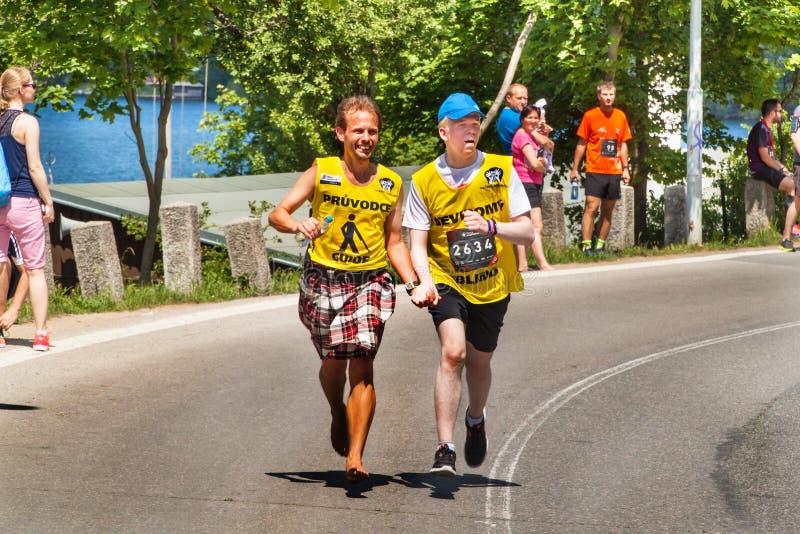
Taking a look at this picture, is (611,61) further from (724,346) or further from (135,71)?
(724,346)

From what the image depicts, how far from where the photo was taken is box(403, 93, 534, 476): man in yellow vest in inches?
253

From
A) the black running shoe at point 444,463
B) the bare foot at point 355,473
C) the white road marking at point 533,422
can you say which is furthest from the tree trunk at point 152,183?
the black running shoe at point 444,463

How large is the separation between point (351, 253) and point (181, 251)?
663cm

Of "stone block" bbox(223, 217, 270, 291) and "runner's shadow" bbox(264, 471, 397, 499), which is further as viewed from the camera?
"stone block" bbox(223, 217, 270, 291)

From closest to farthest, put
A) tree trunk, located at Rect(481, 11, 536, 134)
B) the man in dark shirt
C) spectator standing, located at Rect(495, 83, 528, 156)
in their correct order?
spectator standing, located at Rect(495, 83, 528, 156), the man in dark shirt, tree trunk, located at Rect(481, 11, 536, 134)

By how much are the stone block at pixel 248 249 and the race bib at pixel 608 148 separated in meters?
4.26

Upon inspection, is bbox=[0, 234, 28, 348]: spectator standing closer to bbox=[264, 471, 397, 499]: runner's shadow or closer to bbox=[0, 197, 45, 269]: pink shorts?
bbox=[0, 197, 45, 269]: pink shorts

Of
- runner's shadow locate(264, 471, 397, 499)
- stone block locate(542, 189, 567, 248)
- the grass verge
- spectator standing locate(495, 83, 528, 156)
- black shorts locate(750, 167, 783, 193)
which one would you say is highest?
spectator standing locate(495, 83, 528, 156)

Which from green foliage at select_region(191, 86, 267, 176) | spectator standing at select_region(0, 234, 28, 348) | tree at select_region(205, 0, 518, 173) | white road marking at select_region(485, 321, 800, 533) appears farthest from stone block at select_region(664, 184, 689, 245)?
green foliage at select_region(191, 86, 267, 176)

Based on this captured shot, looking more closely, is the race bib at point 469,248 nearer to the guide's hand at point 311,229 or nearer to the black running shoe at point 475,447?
the guide's hand at point 311,229

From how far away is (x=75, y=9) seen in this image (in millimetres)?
13852

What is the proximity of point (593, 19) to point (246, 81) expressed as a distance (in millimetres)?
11205

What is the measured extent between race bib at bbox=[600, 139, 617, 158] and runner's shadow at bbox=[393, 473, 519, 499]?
8512 millimetres

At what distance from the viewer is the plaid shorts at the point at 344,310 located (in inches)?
250
